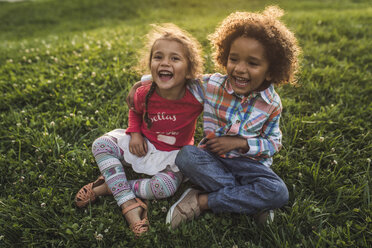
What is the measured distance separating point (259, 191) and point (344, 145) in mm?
1412

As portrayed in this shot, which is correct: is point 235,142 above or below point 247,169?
above

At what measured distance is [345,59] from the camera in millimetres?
4582

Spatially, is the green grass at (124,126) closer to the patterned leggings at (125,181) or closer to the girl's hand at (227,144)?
the patterned leggings at (125,181)

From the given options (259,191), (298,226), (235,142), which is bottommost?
(298,226)

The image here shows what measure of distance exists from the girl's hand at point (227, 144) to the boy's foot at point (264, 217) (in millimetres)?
553

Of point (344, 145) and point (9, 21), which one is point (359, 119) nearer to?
point (344, 145)

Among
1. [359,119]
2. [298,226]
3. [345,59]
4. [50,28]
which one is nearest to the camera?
[298,226]

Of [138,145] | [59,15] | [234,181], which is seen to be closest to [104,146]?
[138,145]

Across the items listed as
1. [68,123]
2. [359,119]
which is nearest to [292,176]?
[359,119]

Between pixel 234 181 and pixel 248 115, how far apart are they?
24.7 inches

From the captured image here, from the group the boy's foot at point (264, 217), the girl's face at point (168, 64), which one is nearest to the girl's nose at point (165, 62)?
the girl's face at point (168, 64)

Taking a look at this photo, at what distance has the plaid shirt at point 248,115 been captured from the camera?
2475 mm

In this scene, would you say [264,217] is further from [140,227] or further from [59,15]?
[59,15]

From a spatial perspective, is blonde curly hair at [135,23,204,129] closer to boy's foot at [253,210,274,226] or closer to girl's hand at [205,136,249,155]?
girl's hand at [205,136,249,155]
